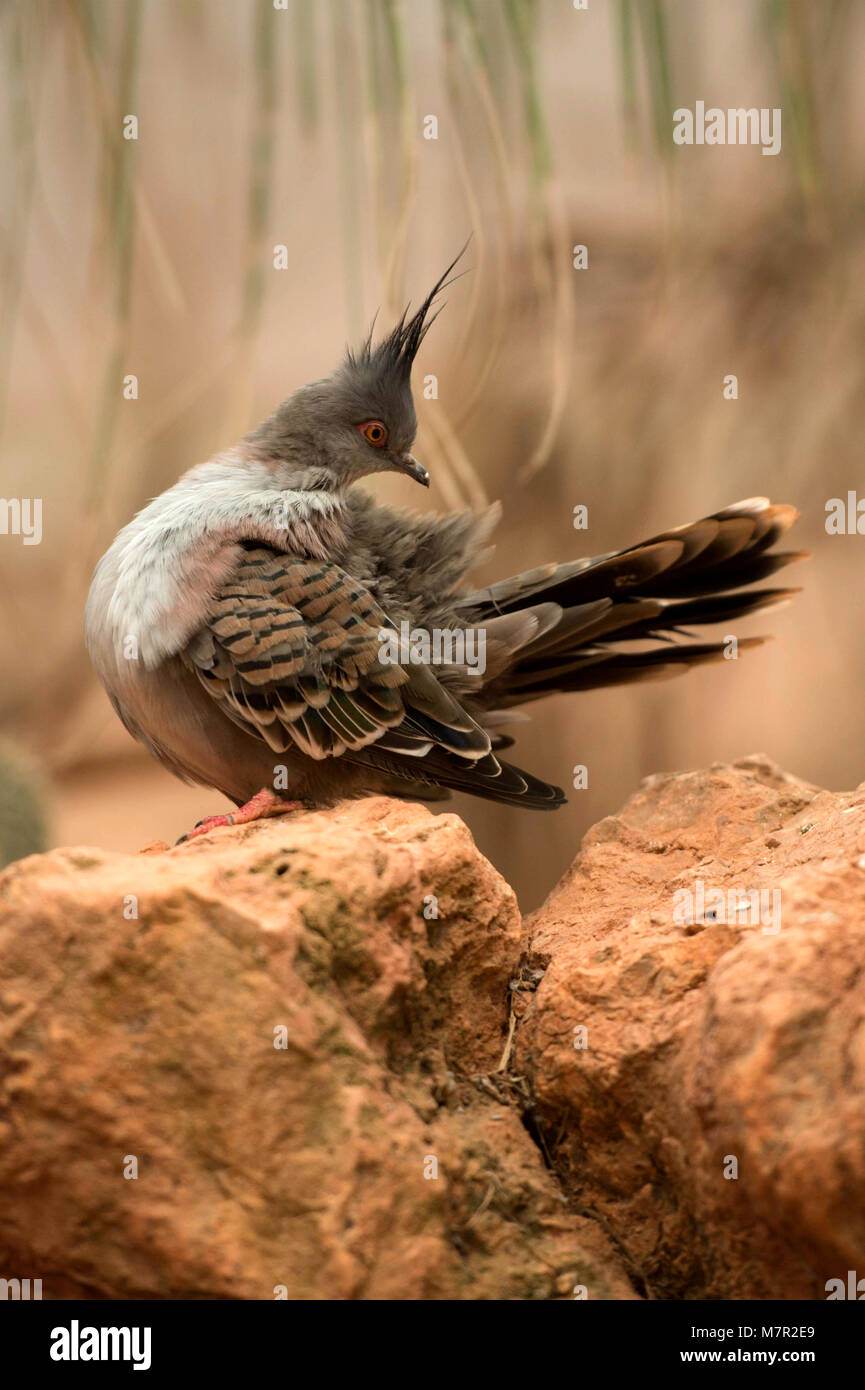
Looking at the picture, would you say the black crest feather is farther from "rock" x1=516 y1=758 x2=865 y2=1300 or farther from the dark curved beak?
"rock" x1=516 y1=758 x2=865 y2=1300

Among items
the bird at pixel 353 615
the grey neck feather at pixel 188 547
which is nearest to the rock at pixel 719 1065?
the bird at pixel 353 615

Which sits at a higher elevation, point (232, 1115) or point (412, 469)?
point (412, 469)

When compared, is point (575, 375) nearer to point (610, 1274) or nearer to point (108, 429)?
point (108, 429)

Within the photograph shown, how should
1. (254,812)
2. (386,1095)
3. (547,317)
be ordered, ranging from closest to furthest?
(386,1095) → (254,812) → (547,317)

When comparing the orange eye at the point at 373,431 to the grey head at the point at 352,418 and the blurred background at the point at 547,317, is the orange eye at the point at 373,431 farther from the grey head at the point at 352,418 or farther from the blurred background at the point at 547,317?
the blurred background at the point at 547,317

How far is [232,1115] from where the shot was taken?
1.65 meters

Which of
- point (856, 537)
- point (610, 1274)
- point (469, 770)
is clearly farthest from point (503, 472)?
point (610, 1274)

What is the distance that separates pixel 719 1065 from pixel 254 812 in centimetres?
133

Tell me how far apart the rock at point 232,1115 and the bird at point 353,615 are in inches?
30.3

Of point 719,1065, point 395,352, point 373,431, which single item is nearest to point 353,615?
point 373,431

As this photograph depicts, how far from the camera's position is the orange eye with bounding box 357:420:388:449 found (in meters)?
3.11

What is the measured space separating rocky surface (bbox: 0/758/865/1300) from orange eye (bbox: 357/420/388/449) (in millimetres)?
1405

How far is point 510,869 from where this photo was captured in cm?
475

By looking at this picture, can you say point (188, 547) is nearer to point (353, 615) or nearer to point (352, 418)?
point (353, 615)
